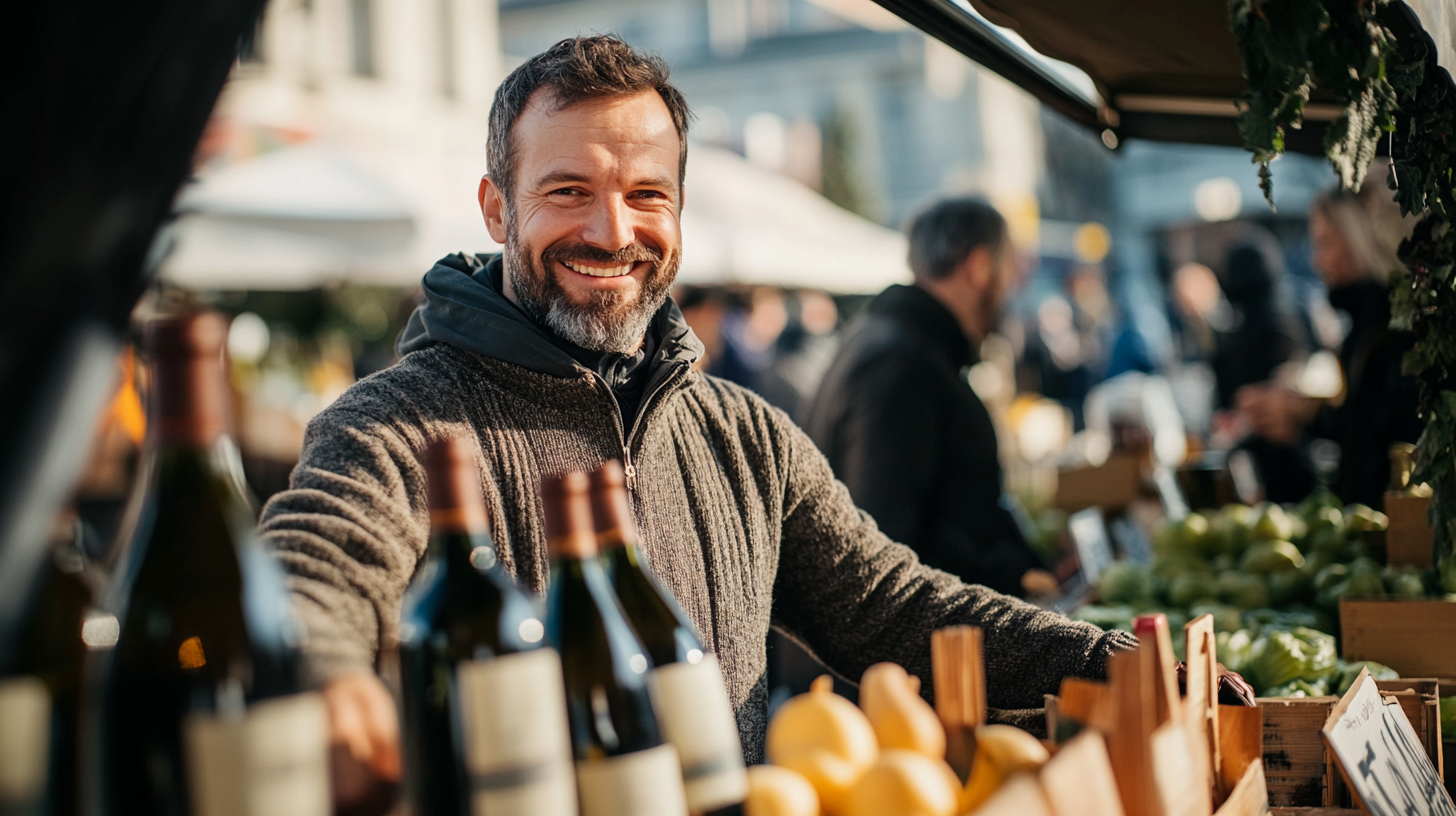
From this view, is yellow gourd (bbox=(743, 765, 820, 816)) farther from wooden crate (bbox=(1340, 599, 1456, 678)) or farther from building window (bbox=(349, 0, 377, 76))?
building window (bbox=(349, 0, 377, 76))

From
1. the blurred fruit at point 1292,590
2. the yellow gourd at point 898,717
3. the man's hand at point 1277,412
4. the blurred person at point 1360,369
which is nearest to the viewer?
the yellow gourd at point 898,717

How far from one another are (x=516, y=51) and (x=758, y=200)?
35.5 metres

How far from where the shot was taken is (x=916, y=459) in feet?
11.4

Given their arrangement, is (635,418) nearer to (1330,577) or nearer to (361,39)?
(1330,577)

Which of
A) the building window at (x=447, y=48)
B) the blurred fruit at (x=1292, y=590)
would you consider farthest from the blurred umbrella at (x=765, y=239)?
the building window at (x=447, y=48)

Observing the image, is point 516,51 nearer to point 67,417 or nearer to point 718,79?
point 718,79

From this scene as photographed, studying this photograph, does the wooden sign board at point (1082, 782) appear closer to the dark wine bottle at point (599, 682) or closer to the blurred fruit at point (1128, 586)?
the dark wine bottle at point (599, 682)

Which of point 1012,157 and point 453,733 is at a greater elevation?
point 1012,157

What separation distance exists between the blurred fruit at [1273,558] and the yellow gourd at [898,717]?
8.28ft

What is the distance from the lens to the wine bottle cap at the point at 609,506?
1.00m

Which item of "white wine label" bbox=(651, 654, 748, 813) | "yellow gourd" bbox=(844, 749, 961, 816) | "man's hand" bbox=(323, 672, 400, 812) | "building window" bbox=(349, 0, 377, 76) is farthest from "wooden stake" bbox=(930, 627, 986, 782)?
"building window" bbox=(349, 0, 377, 76)

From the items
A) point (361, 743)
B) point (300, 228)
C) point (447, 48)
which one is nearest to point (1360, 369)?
point (361, 743)

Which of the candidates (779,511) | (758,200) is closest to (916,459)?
(779,511)

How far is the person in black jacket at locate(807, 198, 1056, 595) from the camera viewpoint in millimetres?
3471
